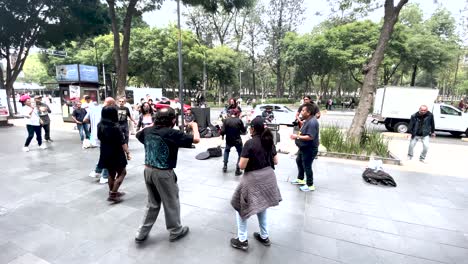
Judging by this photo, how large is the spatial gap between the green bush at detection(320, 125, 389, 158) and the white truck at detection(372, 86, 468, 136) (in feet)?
21.4

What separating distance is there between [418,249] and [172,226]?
2.94 metres

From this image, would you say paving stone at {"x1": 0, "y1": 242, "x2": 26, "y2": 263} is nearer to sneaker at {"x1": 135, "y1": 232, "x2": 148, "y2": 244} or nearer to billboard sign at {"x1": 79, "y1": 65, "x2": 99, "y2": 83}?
sneaker at {"x1": 135, "y1": 232, "x2": 148, "y2": 244}

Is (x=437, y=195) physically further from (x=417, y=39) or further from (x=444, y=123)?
(x=417, y=39)

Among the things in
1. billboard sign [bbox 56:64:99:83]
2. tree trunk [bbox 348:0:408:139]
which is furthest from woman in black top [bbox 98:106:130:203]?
billboard sign [bbox 56:64:99:83]

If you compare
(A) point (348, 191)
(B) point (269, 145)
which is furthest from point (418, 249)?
(B) point (269, 145)

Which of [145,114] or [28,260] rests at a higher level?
[145,114]

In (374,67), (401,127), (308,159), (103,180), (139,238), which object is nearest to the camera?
(139,238)

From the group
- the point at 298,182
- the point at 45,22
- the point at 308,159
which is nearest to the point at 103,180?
the point at 298,182

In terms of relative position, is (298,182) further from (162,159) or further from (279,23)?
(279,23)

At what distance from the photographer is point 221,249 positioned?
9.54 feet

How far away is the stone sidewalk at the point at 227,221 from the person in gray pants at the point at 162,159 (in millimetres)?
472

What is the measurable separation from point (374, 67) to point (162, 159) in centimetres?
734

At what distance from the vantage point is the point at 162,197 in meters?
2.86

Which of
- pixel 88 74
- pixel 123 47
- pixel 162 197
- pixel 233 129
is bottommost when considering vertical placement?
pixel 162 197
